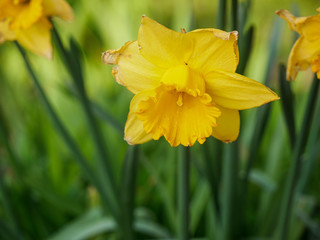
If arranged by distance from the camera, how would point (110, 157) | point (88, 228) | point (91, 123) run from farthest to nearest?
point (110, 157) < point (88, 228) < point (91, 123)

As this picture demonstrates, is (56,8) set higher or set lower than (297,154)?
higher

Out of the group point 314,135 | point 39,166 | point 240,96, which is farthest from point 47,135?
point 240,96

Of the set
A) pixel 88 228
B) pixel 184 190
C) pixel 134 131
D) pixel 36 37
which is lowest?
pixel 88 228

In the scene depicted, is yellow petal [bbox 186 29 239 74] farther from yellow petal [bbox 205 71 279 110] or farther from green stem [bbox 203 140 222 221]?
green stem [bbox 203 140 222 221]

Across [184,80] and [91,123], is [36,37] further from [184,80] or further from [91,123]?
[184,80]

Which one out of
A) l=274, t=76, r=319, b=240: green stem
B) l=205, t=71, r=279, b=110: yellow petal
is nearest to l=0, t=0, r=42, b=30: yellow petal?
l=205, t=71, r=279, b=110: yellow petal

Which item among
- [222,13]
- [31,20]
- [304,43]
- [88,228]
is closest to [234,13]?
[222,13]
